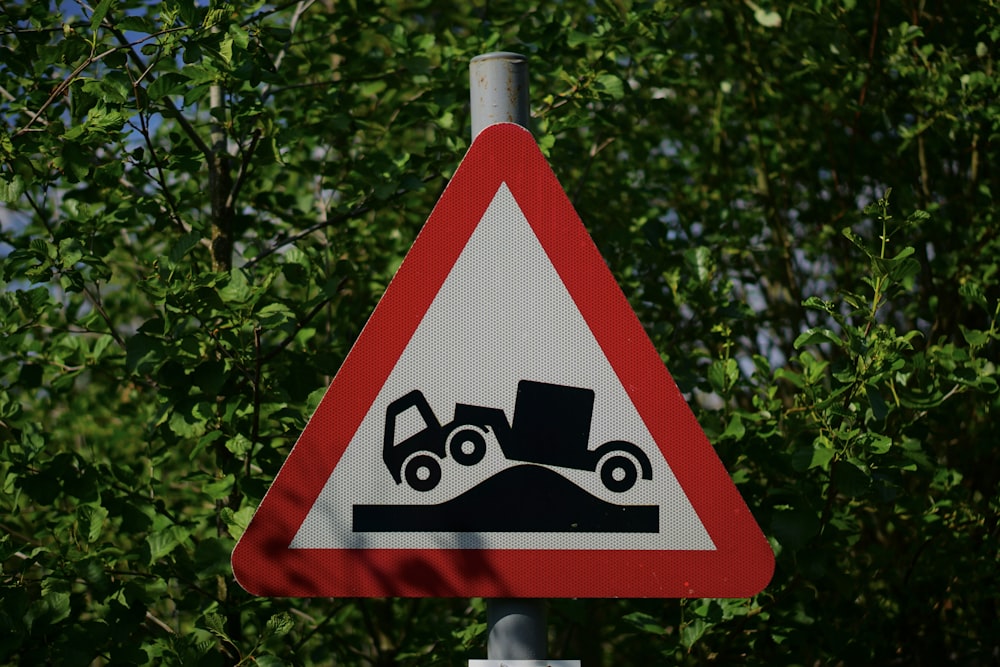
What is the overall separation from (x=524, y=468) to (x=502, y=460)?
0.04 m

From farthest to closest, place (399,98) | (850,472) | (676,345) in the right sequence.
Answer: (399,98) < (676,345) < (850,472)

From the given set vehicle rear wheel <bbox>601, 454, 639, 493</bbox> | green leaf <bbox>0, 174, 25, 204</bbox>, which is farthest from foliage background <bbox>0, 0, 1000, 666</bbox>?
vehicle rear wheel <bbox>601, 454, 639, 493</bbox>

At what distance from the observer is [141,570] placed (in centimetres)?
263

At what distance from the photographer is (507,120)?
62.4 inches

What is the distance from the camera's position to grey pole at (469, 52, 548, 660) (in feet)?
4.66

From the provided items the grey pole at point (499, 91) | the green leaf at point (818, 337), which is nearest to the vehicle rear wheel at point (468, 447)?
the grey pole at point (499, 91)

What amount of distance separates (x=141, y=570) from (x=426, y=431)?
1.52 m

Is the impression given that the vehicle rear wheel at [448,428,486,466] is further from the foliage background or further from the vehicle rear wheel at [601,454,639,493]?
the foliage background

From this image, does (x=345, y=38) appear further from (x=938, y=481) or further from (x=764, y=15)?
(x=938, y=481)

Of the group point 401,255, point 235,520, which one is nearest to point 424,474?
point 235,520

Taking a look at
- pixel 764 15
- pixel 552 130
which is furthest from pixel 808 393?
pixel 764 15

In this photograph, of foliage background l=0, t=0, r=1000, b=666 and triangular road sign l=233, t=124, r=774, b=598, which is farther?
foliage background l=0, t=0, r=1000, b=666

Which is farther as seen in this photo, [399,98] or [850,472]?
[399,98]

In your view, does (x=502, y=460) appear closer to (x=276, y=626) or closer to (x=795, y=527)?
(x=276, y=626)
